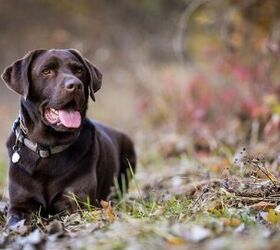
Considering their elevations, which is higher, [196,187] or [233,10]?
[233,10]

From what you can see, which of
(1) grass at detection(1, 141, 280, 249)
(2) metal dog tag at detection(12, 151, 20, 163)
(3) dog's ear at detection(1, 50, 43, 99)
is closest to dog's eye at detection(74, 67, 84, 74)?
(3) dog's ear at detection(1, 50, 43, 99)

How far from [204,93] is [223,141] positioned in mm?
2045

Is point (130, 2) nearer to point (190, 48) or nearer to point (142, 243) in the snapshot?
point (190, 48)

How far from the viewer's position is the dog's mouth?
16.0ft

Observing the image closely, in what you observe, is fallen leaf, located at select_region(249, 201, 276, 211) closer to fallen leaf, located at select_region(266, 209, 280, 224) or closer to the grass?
the grass

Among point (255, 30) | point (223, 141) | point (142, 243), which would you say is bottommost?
point (223, 141)

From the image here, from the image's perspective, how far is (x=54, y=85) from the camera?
15.9 feet

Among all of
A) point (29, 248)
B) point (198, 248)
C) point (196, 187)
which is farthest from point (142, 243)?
point (196, 187)

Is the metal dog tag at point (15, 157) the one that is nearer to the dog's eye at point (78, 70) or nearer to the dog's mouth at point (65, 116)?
the dog's mouth at point (65, 116)

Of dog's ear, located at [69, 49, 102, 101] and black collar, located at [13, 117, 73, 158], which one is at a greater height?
dog's ear, located at [69, 49, 102, 101]

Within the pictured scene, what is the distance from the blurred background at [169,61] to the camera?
9.39m

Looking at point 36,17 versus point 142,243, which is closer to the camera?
point 142,243

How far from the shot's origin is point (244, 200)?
4562mm

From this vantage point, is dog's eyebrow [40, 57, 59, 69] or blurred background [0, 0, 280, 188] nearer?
dog's eyebrow [40, 57, 59, 69]
